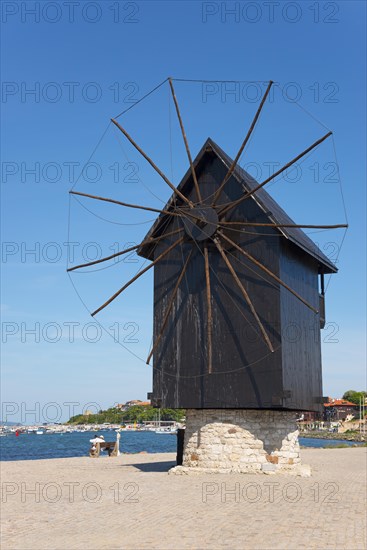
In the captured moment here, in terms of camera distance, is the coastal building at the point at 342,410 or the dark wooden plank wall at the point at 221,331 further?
the coastal building at the point at 342,410

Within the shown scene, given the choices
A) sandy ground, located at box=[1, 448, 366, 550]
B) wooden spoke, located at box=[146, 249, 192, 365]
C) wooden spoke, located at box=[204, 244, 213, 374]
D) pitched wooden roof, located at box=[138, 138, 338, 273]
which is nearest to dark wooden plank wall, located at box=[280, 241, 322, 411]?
pitched wooden roof, located at box=[138, 138, 338, 273]

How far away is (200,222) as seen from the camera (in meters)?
20.3

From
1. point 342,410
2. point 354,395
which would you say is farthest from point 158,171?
point 354,395

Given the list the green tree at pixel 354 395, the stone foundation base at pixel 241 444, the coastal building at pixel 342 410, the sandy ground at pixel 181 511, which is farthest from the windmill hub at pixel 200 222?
the green tree at pixel 354 395

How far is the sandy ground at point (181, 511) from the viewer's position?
9773 mm

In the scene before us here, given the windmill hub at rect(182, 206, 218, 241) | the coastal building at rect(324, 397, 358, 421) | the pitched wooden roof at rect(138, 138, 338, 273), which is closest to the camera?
the pitched wooden roof at rect(138, 138, 338, 273)

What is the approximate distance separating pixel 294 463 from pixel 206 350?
4400 mm

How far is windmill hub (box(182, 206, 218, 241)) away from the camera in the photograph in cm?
1995

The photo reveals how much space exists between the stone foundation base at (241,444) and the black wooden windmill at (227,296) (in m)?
0.50

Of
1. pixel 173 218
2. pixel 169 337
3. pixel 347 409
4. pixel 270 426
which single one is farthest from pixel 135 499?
pixel 347 409

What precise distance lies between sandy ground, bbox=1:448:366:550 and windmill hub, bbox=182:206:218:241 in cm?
747

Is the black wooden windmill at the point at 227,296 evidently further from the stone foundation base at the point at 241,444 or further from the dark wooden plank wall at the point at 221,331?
the stone foundation base at the point at 241,444

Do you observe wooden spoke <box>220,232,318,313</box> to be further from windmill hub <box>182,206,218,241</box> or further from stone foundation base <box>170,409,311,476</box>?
stone foundation base <box>170,409,311,476</box>

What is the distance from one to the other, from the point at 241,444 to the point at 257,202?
7.44 metres
